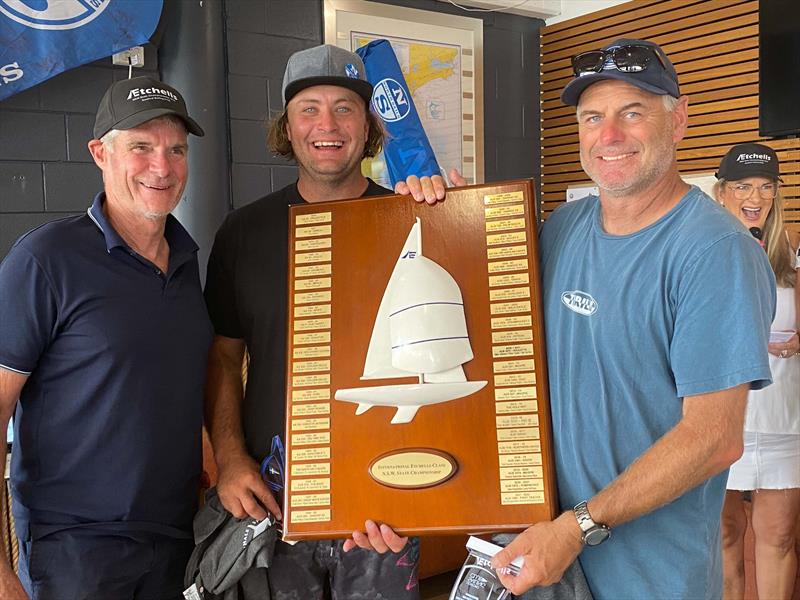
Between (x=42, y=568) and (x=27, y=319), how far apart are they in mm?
563

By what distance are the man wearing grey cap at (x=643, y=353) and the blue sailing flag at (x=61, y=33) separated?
9.38 ft

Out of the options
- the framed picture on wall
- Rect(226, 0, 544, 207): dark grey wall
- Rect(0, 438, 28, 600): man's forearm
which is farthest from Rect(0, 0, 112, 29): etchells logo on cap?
Rect(0, 438, 28, 600): man's forearm

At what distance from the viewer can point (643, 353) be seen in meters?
1.46

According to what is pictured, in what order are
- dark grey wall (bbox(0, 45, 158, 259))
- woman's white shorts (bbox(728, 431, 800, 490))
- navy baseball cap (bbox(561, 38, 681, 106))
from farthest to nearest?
dark grey wall (bbox(0, 45, 158, 259)) → woman's white shorts (bbox(728, 431, 800, 490)) → navy baseball cap (bbox(561, 38, 681, 106))

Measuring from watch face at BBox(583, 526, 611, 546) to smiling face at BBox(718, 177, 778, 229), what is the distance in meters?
2.31

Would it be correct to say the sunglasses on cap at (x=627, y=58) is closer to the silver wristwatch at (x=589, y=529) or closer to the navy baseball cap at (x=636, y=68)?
the navy baseball cap at (x=636, y=68)

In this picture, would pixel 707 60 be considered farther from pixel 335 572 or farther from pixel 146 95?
pixel 335 572

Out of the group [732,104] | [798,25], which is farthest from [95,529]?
[732,104]

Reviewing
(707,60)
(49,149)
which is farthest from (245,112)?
(707,60)

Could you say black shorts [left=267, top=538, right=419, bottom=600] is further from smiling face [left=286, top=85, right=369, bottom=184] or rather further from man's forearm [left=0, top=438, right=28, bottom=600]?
smiling face [left=286, top=85, right=369, bottom=184]

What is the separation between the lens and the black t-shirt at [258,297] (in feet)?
6.42

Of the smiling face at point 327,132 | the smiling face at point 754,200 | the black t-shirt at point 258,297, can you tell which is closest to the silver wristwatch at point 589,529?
the black t-shirt at point 258,297

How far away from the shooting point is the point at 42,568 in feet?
5.61

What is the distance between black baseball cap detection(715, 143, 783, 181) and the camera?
10.8 ft
